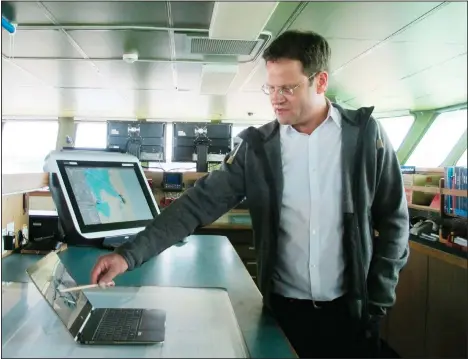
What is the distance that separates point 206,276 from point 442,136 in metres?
0.80

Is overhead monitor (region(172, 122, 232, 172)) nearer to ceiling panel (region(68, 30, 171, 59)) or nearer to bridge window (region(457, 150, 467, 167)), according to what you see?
ceiling panel (region(68, 30, 171, 59))

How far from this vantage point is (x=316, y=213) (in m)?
1.05

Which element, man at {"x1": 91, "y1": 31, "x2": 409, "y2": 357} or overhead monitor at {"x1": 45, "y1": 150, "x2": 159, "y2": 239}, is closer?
man at {"x1": 91, "y1": 31, "x2": 409, "y2": 357}

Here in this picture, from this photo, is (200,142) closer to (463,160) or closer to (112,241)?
Result: (112,241)

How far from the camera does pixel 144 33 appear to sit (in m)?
3.58

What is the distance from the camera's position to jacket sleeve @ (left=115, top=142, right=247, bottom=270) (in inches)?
40.3

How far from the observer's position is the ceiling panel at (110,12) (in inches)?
115

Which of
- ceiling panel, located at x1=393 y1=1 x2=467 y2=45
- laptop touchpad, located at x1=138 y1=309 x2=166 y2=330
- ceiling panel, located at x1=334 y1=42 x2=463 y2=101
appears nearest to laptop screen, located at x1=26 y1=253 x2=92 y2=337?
laptop touchpad, located at x1=138 y1=309 x2=166 y2=330

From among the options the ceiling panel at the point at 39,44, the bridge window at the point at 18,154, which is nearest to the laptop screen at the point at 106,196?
the bridge window at the point at 18,154

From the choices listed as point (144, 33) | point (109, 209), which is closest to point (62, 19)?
point (144, 33)

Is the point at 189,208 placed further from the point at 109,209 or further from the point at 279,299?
the point at 109,209

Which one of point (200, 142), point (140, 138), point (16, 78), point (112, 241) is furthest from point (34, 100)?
point (112, 241)

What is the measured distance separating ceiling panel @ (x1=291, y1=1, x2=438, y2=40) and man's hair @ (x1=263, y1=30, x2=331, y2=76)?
1.81m

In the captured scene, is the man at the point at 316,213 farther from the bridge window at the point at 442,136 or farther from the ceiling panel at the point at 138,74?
the ceiling panel at the point at 138,74
